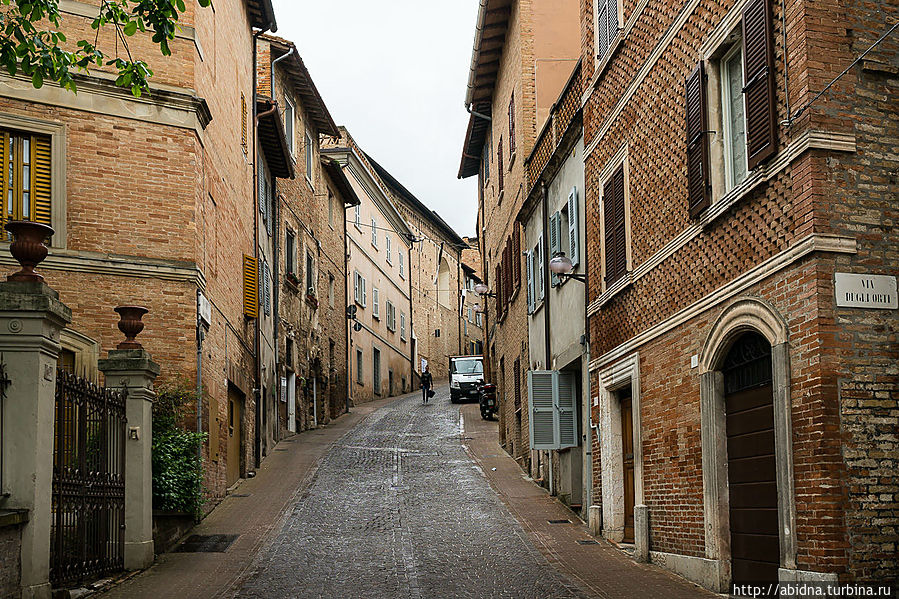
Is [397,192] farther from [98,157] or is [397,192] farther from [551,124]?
[98,157]

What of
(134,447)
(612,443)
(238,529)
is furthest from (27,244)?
(612,443)

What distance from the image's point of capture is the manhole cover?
14578mm

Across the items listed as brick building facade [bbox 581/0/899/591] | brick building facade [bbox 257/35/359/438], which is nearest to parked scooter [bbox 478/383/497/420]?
brick building facade [bbox 257/35/359/438]

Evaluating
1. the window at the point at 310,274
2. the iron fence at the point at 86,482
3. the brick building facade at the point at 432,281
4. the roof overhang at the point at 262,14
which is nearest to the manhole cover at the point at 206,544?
the iron fence at the point at 86,482

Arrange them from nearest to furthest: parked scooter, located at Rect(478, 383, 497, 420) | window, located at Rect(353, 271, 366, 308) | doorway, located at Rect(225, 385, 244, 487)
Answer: doorway, located at Rect(225, 385, 244, 487)
parked scooter, located at Rect(478, 383, 497, 420)
window, located at Rect(353, 271, 366, 308)

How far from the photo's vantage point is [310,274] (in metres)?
32.8

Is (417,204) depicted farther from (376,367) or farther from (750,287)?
(750,287)

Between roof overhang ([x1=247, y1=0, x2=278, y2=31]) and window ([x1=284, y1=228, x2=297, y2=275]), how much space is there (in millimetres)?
7020

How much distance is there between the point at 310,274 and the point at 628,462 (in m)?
19.3

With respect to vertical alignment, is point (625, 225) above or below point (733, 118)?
below

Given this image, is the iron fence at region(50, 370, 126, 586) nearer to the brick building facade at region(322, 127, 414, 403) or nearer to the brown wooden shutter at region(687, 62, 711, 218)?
the brown wooden shutter at region(687, 62, 711, 218)

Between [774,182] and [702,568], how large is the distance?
176 inches

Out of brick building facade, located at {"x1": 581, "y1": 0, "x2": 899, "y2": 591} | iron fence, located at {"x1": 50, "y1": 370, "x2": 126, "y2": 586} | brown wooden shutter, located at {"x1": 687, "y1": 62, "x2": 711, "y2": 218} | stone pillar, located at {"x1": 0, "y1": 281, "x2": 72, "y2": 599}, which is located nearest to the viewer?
brick building facade, located at {"x1": 581, "y1": 0, "x2": 899, "y2": 591}

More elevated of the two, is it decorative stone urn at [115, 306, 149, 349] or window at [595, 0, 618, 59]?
window at [595, 0, 618, 59]
